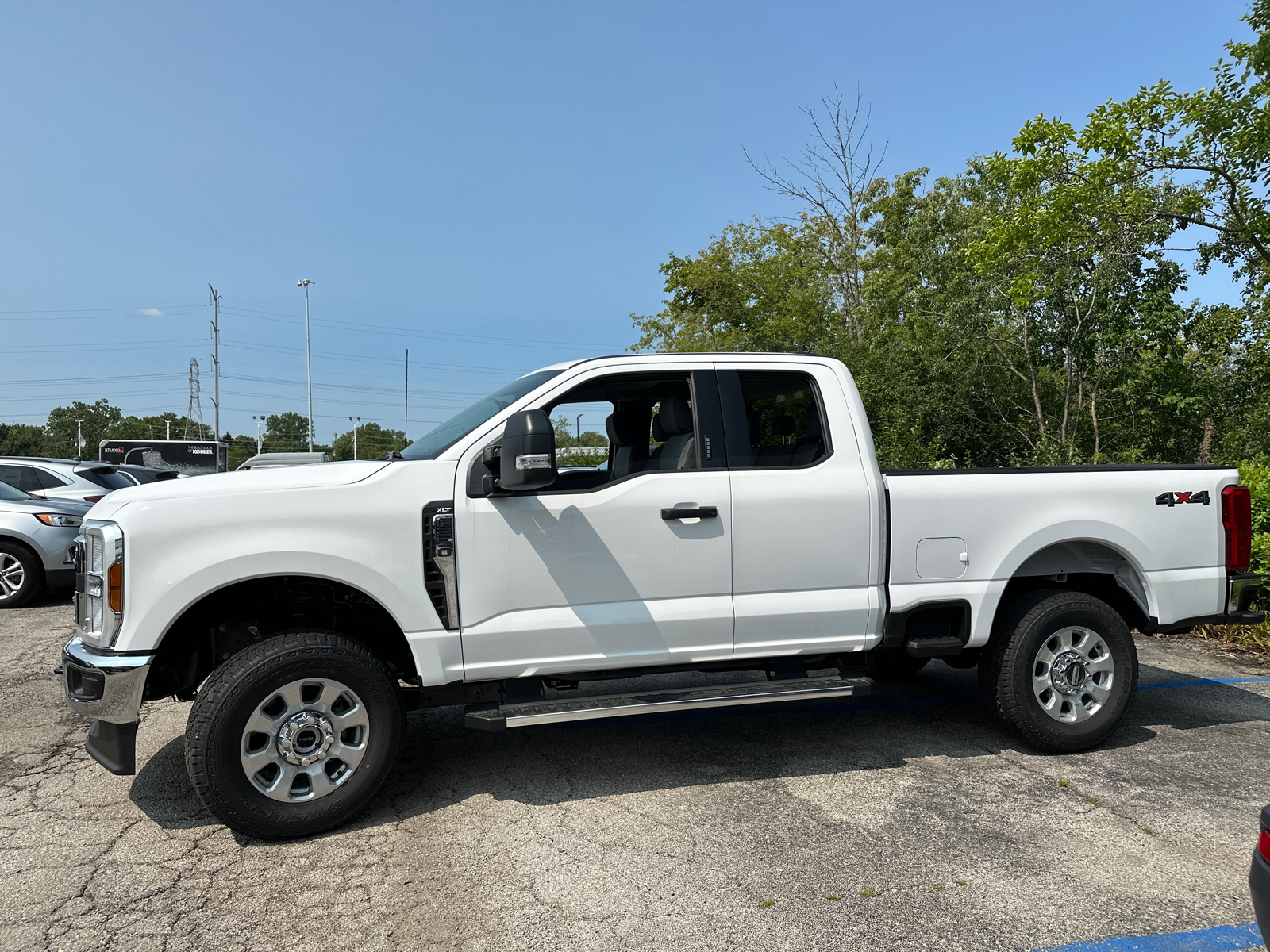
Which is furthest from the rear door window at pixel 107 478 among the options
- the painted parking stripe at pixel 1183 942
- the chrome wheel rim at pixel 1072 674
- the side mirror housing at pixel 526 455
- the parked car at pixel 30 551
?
the painted parking stripe at pixel 1183 942

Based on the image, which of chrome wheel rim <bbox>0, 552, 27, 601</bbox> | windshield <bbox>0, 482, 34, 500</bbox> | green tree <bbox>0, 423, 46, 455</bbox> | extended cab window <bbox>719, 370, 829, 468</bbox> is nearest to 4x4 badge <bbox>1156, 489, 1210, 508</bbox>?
extended cab window <bbox>719, 370, 829, 468</bbox>

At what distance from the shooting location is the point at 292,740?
3.75 metres

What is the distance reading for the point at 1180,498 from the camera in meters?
4.92

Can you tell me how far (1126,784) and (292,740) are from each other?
13.3 feet

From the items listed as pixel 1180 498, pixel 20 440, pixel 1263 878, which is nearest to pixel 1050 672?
pixel 1180 498

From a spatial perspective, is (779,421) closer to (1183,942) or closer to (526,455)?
(526,455)

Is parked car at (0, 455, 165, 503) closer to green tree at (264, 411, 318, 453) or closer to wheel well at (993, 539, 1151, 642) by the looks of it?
wheel well at (993, 539, 1151, 642)

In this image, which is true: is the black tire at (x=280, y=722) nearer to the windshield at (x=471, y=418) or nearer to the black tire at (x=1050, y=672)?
the windshield at (x=471, y=418)

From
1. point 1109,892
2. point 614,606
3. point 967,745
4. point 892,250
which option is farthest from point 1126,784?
point 892,250

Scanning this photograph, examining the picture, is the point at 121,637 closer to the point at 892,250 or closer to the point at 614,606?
the point at 614,606

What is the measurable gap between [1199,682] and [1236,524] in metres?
2.01

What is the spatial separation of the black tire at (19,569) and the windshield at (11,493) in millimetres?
701

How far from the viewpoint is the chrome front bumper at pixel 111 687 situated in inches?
143

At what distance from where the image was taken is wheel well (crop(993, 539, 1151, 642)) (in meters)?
4.95
